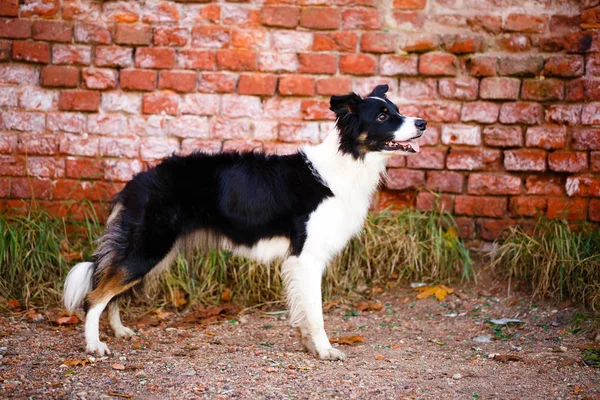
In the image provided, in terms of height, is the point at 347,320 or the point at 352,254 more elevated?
the point at 352,254

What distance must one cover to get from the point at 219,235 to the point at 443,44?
238 cm

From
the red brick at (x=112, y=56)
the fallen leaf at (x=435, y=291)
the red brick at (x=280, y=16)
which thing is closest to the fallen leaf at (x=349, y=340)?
the fallen leaf at (x=435, y=291)

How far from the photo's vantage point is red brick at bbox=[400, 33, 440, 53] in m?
4.73

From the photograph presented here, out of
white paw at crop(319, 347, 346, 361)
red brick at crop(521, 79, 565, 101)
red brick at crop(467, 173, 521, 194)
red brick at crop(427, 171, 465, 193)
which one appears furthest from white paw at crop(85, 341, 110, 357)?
red brick at crop(521, 79, 565, 101)

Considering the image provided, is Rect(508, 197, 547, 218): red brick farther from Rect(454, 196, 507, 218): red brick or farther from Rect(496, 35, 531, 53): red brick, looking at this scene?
Rect(496, 35, 531, 53): red brick

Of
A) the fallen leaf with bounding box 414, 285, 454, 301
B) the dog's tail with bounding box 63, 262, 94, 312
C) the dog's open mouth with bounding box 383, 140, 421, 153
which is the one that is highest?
the dog's open mouth with bounding box 383, 140, 421, 153

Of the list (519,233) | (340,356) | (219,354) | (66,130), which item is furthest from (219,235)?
(519,233)

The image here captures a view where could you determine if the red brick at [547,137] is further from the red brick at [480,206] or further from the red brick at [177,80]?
the red brick at [177,80]

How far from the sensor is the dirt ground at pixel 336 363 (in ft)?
9.52

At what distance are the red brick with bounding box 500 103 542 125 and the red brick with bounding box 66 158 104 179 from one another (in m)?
3.21

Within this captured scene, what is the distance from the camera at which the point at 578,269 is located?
13.9ft

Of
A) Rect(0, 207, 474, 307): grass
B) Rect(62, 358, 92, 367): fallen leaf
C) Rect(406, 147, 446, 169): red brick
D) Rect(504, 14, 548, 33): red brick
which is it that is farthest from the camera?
Rect(406, 147, 446, 169): red brick

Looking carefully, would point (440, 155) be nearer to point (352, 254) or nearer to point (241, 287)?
point (352, 254)

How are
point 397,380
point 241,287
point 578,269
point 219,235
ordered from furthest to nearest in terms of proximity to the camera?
point 241,287
point 578,269
point 219,235
point 397,380
